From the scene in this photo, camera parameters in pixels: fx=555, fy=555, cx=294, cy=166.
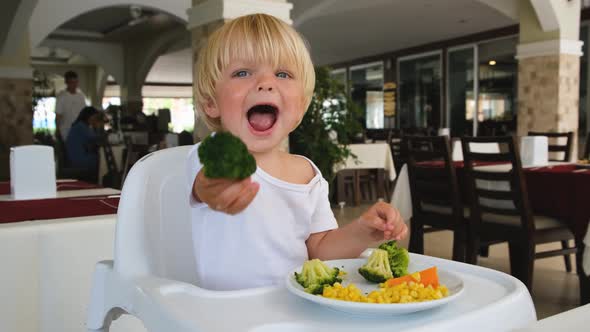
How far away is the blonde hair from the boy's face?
0.05 feet

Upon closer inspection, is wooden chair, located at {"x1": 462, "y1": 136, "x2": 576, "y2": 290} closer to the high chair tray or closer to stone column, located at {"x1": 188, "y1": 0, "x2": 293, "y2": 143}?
stone column, located at {"x1": 188, "y1": 0, "x2": 293, "y2": 143}

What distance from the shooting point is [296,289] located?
63 cm

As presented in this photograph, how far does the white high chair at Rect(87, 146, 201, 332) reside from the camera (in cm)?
79

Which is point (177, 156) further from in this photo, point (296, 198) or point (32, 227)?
point (32, 227)

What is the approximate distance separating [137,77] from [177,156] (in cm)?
1353

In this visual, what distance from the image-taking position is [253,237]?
94cm

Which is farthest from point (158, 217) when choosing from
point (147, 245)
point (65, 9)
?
point (65, 9)

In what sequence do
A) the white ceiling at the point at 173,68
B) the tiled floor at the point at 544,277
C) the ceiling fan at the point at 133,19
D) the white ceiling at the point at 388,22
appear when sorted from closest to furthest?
1. the tiled floor at the point at 544,277
2. the white ceiling at the point at 388,22
3. the ceiling fan at the point at 133,19
4. the white ceiling at the point at 173,68

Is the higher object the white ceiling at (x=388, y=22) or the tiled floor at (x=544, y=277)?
the white ceiling at (x=388, y=22)

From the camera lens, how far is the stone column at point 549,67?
6.96 metres

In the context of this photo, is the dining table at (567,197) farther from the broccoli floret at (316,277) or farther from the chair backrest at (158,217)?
the broccoli floret at (316,277)

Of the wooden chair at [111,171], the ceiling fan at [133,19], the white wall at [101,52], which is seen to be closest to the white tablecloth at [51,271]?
the wooden chair at [111,171]

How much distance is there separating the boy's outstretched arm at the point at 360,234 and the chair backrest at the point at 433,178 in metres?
2.34

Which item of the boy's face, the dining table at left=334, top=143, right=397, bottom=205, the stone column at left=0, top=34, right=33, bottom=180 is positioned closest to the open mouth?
the boy's face
